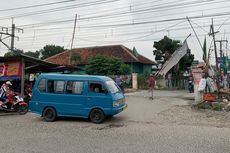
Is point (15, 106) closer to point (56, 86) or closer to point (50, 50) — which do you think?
point (56, 86)

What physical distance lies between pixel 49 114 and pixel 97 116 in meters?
2.22

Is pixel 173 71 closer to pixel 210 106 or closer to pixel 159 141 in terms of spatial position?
pixel 210 106

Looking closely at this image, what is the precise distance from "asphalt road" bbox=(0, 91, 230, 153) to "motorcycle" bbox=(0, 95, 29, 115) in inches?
89.3

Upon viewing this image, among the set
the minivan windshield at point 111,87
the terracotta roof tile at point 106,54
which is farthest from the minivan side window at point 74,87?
the terracotta roof tile at point 106,54

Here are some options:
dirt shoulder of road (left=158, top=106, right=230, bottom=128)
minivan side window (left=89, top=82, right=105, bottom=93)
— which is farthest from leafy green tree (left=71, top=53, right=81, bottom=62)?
minivan side window (left=89, top=82, right=105, bottom=93)

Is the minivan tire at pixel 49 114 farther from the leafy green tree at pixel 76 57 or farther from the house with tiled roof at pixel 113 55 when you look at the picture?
the leafy green tree at pixel 76 57

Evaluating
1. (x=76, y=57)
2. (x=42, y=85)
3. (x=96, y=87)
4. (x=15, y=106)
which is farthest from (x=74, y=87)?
(x=76, y=57)

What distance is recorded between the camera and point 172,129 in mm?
11445

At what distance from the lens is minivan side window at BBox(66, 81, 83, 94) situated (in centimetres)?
1367

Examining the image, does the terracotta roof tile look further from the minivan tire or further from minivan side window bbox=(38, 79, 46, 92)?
the minivan tire

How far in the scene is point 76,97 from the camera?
13.6m

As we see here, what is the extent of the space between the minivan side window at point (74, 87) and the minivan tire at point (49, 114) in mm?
1112

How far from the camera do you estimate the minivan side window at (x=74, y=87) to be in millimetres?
13672

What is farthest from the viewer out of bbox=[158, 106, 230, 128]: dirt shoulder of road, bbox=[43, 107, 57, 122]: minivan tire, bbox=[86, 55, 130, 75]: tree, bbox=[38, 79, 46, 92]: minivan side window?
bbox=[86, 55, 130, 75]: tree
